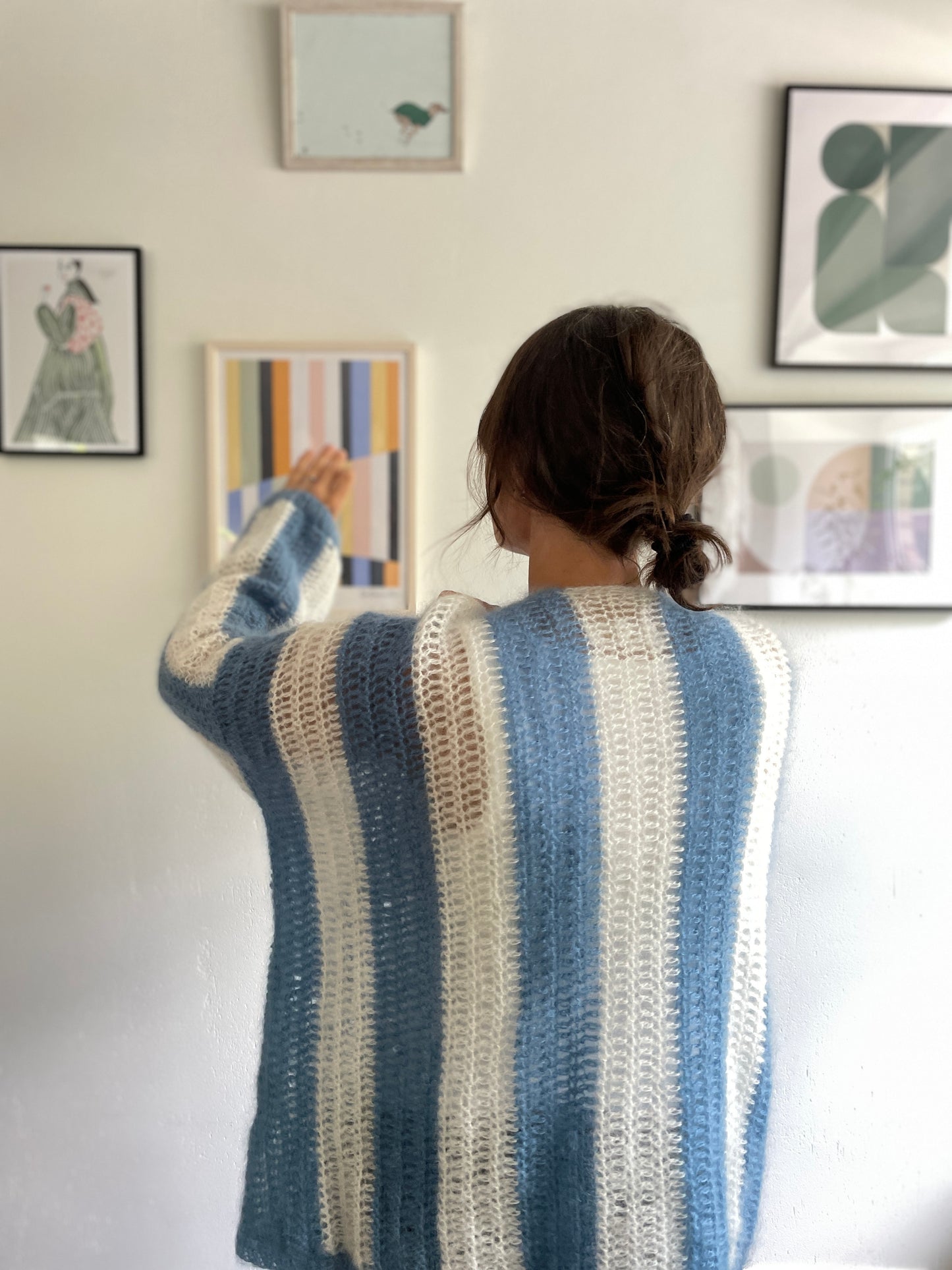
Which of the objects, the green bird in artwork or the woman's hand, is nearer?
the woman's hand

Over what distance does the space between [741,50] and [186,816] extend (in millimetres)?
1411

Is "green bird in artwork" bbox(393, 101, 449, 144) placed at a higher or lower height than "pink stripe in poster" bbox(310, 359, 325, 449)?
higher

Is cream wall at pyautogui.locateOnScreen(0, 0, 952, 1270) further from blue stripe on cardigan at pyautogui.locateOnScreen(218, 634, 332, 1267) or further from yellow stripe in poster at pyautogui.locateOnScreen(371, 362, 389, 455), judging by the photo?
blue stripe on cardigan at pyautogui.locateOnScreen(218, 634, 332, 1267)

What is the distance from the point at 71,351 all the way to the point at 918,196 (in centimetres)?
Answer: 127

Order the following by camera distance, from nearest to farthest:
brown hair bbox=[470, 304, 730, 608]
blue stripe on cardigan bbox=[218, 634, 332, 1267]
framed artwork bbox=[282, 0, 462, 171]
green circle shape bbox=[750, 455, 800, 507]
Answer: brown hair bbox=[470, 304, 730, 608], blue stripe on cardigan bbox=[218, 634, 332, 1267], framed artwork bbox=[282, 0, 462, 171], green circle shape bbox=[750, 455, 800, 507]

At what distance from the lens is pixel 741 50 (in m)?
1.37

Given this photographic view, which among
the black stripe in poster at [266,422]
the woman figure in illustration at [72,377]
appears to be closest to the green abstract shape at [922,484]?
the black stripe in poster at [266,422]

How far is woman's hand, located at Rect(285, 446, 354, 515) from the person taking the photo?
1120mm

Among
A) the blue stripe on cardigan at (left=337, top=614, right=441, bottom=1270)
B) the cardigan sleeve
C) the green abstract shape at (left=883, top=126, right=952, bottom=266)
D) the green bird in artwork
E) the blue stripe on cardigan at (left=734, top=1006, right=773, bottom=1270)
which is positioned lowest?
the blue stripe on cardigan at (left=734, top=1006, right=773, bottom=1270)

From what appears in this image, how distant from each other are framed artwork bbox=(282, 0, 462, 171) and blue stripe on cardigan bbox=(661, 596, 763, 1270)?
0.96 meters

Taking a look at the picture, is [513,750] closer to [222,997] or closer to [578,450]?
[578,450]

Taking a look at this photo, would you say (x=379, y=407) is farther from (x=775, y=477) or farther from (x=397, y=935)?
(x=397, y=935)

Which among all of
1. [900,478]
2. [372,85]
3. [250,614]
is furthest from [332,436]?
[900,478]

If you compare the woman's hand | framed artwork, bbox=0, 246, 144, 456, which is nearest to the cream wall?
framed artwork, bbox=0, 246, 144, 456
